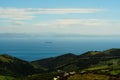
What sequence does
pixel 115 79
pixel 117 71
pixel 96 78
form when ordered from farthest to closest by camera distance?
pixel 117 71, pixel 96 78, pixel 115 79

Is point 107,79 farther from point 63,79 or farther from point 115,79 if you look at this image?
point 63,79

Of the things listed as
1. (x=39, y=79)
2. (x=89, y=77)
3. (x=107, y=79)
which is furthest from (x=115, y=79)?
(x=39, y=79)

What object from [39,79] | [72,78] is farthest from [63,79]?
[39,79]

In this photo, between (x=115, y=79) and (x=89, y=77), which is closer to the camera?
(x=115, y=79)

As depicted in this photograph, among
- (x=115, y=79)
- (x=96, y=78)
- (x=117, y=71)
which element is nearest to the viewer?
(x=115, y=79)

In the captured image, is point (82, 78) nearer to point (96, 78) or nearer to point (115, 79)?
point (96, 78)

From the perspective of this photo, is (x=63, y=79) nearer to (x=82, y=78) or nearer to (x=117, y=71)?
(x=82, y=78)

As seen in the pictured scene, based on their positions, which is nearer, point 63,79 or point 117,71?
point 63,79
